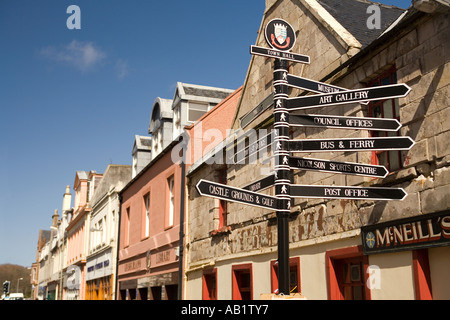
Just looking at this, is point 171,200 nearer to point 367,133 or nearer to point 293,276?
point 293,276

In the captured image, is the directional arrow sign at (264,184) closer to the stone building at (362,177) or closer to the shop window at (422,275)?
the stone building at (362,177)

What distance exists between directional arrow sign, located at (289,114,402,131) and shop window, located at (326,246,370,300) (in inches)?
139

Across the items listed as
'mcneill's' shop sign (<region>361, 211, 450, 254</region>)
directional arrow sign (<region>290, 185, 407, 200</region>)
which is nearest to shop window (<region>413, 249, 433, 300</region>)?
'mcneill's' shop sign (<region>361, 211, 450, 254</region>)

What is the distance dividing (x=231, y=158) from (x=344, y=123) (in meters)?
8.70

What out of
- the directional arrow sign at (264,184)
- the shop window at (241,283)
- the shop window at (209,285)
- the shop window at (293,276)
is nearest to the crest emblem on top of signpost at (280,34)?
the directional arrow sign at (264,184)

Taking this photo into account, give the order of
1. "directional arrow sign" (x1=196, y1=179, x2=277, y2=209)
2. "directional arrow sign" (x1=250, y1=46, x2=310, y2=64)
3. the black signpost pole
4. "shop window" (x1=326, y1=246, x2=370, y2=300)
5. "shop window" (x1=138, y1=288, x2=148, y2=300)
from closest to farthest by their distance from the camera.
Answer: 1. the black signpost pole
2. "directional arrow sign" (x1=196, y1=179, x2=277, y2=209)
3. "directional arrow sign" (x1=250, y1=46, x2=310, y2=64)
4. "shop window" (x1=326, y1=246, x2=370, y2=300)
5. "shop window" (x1=138, y1=288, x2=148, y2=300)

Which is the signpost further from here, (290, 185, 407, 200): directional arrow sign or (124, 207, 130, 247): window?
(124, 207, 130, 247): window

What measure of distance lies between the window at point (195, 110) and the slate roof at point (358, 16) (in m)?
10.00

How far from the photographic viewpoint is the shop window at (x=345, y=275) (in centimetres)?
866

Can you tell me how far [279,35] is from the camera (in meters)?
5.45

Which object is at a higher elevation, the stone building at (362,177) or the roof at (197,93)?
the roof at (197,93)

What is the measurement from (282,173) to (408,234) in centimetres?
320

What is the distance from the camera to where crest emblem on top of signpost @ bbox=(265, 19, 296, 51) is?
17.7 ft

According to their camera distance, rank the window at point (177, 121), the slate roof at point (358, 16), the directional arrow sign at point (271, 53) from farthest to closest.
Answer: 1. the window at point (177, 121)
2. the slate roof at point (358, 16)
3. the directional arrow sign at point (271, 53)
